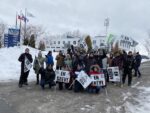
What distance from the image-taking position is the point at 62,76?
668 inches

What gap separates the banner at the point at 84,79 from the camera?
52.7 feet

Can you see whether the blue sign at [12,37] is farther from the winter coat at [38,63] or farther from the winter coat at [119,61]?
the winter coat at [119,61]

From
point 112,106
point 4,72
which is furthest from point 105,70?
point 4,72

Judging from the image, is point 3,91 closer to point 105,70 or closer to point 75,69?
point 75,69

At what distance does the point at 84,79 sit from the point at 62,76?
1.29 metres

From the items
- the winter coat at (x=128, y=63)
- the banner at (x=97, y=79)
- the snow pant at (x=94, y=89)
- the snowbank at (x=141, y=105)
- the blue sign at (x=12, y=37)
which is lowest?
the snowbank at (x=141, y=105)

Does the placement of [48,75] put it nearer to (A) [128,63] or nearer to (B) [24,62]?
(B) [24,62]

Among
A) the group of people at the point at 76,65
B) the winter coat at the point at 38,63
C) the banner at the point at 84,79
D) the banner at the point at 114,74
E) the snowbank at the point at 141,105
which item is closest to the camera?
the snowbank at the point at 141,105

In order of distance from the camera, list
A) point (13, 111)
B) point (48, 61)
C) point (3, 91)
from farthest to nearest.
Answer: point (48, 61)
point (3, 91)
point (13, 111)

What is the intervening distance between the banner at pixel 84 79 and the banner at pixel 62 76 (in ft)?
2.28

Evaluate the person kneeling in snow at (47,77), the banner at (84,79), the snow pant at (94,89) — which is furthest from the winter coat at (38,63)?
the snow pant at (94,89)

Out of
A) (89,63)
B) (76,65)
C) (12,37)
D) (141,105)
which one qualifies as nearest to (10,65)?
(12,37)

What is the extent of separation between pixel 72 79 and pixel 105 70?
3547mm

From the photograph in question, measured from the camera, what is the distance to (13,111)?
12.4 meters
